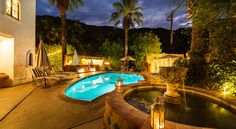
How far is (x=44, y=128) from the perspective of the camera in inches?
127

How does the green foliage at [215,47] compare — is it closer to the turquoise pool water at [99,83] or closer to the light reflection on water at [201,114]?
the light reflection on water at [201,114]

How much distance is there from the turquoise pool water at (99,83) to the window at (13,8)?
5131 millimetres

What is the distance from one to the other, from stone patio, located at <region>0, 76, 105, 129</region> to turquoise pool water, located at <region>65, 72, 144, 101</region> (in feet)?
10.6

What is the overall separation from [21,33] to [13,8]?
1382 mm

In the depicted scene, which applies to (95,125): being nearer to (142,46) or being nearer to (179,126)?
(179,126)

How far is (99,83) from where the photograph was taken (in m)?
11.8

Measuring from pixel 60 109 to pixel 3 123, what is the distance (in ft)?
4.51

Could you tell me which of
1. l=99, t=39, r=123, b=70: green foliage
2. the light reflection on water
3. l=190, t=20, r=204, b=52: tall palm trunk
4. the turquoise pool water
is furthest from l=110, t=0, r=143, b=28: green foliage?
the light reflection on water

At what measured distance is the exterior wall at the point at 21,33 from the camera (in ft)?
23.3

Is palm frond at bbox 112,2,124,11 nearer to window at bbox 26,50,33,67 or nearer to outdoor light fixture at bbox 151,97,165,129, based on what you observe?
window at bbox 26,50,33,67

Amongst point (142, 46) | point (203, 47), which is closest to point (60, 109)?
point (203, 47)

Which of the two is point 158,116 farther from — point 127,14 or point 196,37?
point 127,14

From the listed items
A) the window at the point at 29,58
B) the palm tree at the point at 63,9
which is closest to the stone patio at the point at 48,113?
the window at the point at 29,58

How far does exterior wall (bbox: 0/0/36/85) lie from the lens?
7096 mm
